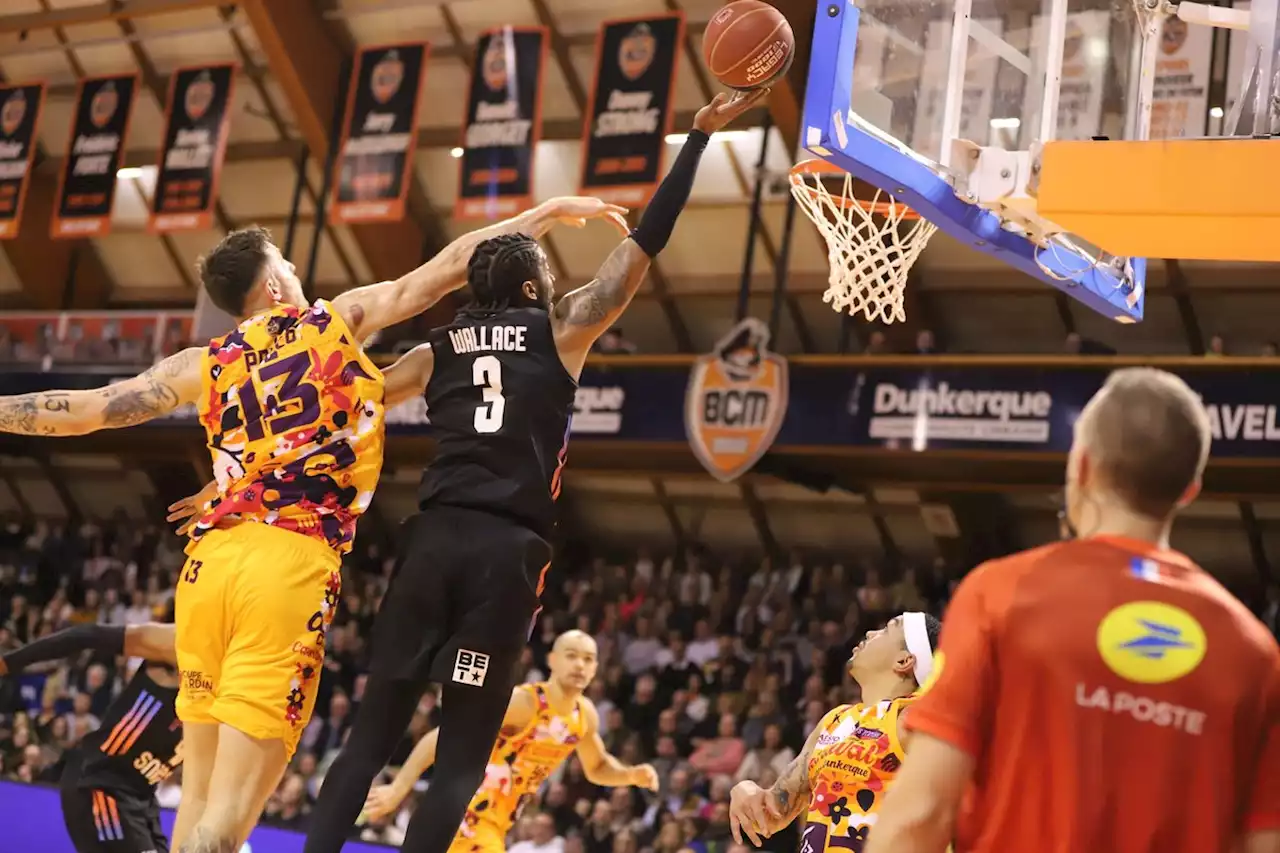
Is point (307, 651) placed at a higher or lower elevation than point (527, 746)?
higher

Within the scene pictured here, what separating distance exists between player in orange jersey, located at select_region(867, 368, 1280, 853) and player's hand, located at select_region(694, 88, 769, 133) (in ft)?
7.64

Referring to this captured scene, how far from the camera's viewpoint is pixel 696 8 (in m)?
17.7

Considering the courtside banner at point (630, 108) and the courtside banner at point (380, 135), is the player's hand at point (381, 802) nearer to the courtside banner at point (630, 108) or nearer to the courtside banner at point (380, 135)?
the courtside banner at point (630, 108)

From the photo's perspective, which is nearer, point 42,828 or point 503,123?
point 42,828

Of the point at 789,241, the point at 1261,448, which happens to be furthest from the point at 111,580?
the point at 1261,448

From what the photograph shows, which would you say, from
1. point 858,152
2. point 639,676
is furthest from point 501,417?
point 639,676

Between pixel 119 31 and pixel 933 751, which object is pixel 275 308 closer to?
pixel 933 751

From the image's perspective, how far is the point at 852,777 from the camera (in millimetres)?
4742

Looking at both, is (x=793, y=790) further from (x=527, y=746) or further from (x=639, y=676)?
(x=639, y=676)

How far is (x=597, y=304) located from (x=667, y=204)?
1.15 ft

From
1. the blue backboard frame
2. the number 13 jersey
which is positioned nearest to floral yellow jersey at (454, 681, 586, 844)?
the blue backboard frame

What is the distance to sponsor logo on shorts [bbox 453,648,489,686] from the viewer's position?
4.14 meters

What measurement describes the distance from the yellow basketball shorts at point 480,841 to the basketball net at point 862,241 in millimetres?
3045

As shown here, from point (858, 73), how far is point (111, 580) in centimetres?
1791
